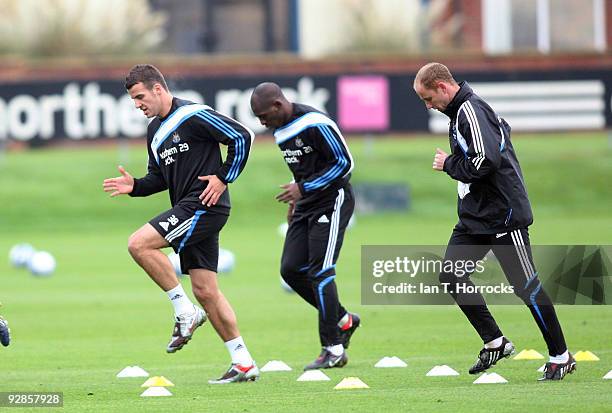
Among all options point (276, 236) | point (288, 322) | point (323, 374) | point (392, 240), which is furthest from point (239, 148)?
point (276, 236)

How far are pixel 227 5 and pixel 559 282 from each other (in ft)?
116

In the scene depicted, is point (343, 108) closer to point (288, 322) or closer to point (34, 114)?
point (34, 114)

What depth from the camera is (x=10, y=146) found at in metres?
32.1

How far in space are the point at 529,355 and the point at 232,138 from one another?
308 cm

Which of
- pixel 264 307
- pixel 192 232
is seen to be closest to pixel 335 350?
pixel 192 232

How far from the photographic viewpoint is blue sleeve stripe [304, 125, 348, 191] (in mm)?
10844

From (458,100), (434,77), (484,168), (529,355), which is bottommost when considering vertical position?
(529,355)

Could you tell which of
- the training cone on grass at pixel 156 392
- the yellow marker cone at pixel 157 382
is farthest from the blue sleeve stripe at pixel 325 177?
the training cone on grass at pixel 156 392

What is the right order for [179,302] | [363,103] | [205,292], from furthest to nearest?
[363,103]
[205,292]
[179,302]

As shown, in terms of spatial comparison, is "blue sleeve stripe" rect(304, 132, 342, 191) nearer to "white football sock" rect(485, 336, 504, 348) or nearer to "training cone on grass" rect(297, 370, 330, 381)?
"training cone on grass" rect(297, 370, 330, 381)

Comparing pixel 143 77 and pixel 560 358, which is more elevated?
pixel 143 77

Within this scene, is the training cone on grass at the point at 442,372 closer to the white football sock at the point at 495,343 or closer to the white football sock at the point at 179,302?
the white football sock at the point at 495,343

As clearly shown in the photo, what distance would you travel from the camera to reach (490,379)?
9.59 m

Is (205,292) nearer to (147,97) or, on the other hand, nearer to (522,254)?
(147,97)
